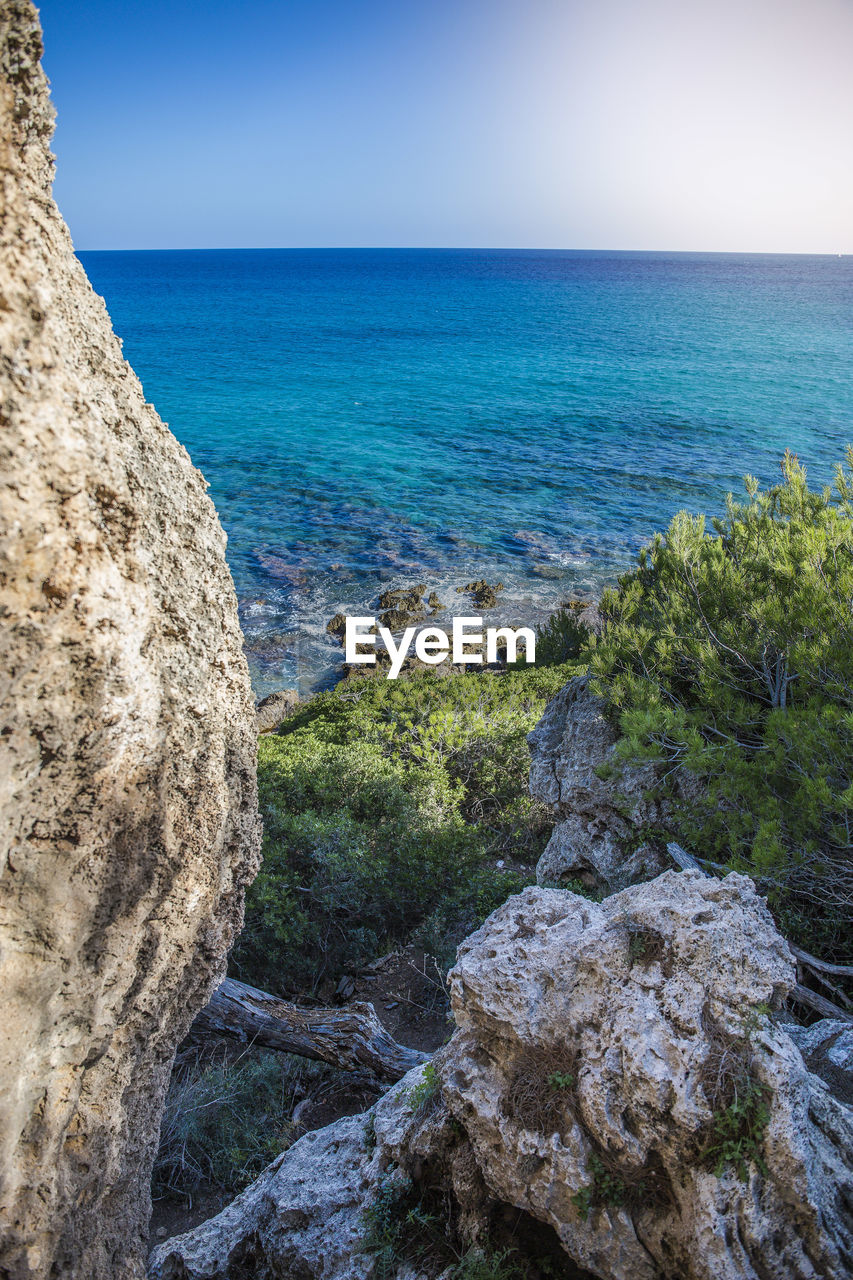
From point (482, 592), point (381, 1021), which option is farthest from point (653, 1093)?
point (482, 592)

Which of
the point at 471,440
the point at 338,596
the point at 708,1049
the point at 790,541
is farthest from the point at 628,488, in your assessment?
the point at 708,1049

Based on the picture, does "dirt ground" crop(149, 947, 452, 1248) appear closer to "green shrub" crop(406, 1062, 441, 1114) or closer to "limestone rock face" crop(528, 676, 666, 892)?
"limestone rock face" crop(528, 676, 666, 892)

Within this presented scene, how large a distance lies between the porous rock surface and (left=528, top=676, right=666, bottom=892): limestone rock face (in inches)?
124

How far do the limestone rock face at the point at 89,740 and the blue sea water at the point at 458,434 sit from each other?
14.5 m

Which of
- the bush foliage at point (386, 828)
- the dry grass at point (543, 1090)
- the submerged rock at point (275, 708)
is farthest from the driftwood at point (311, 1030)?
the submerged rock at point (275, 708)

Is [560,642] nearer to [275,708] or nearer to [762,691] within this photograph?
[275,708]

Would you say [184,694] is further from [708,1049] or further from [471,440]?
[471,440]

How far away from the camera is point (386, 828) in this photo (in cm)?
855

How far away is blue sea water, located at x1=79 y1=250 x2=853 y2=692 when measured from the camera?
933 inches

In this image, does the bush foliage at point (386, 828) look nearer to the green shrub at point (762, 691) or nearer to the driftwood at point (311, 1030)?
the driftwood at point (311, 1030)

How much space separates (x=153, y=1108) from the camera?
12.4ft

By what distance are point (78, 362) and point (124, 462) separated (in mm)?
346

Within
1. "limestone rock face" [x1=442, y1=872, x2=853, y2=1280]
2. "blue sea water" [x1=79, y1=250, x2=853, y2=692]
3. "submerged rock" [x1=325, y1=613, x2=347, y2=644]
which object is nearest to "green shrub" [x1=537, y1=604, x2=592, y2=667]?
"blue sea water" [x1=79, y1=250, x2=853, y2=692]

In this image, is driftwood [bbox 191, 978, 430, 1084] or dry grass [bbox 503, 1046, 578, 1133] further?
driftwood [bbox 191, 978, 430, 1084]
